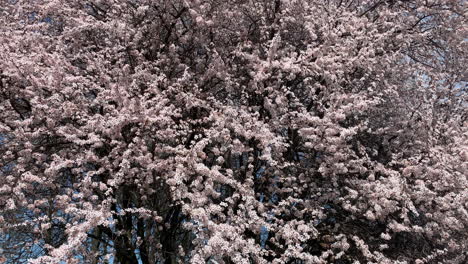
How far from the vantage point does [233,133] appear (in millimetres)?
7945

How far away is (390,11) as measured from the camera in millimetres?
9516

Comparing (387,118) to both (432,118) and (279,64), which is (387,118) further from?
(279,64)

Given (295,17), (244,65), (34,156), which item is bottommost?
(34,156)

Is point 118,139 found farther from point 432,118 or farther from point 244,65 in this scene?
point 432,118

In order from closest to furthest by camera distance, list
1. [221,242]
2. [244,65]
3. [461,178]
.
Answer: [221,242] → [461,178] → [244,65]

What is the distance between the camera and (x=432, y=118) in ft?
28.0

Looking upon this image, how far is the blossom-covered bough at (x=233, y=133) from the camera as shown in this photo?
678 cm

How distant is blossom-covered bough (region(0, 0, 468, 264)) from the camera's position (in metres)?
6.78

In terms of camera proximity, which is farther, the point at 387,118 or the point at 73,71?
the point at 387,118

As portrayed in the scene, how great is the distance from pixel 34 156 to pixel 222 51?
4354 mm

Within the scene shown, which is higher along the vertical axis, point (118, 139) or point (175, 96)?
point (175, 96)

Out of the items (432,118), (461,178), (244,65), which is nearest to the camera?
(461,178)

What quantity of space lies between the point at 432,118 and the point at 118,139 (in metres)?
5.77

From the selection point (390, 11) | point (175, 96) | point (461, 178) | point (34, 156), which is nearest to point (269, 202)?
point (175, 96)
